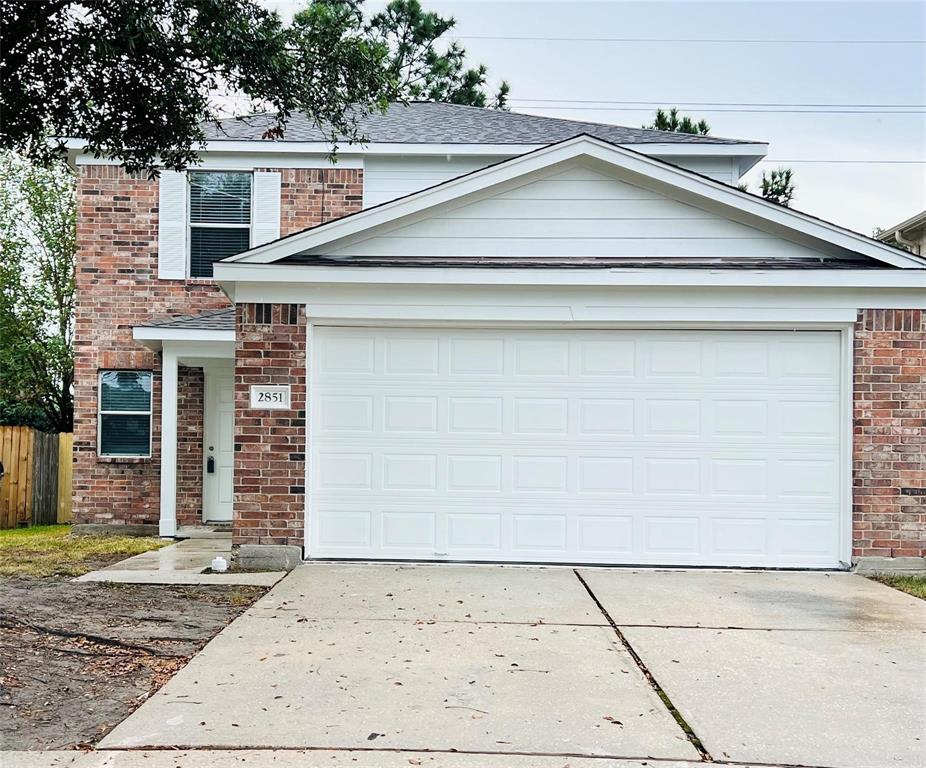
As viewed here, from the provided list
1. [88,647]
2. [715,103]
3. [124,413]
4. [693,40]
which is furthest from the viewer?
[693,40]

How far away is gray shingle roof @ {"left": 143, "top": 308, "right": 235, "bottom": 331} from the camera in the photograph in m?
12.3

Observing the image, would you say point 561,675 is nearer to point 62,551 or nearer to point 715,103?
point 62,551

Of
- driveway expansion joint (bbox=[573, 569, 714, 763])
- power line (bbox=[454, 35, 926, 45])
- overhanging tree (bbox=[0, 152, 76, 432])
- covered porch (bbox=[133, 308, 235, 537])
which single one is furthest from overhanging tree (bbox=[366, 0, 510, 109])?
driveway expansion joint (bbox=[573, 569, 714, 763])

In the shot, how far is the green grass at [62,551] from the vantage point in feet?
32.2

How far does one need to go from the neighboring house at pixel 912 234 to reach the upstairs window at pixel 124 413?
1570cm

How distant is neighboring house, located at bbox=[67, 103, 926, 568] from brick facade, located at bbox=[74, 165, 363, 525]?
4291 mm

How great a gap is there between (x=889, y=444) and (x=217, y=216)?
31.5 feet

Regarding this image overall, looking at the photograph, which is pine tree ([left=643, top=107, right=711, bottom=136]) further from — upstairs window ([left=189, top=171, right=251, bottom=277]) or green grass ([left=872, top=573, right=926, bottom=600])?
green grass ([left=872, top=573, right=926, bottom=600])

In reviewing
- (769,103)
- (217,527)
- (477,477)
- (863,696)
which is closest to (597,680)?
(863,696)

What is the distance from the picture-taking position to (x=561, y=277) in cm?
932

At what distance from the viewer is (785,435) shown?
9.43 metres

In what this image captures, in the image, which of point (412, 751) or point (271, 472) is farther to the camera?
point (271, 472)

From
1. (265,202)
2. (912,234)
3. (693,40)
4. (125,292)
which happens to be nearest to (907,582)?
(265,202)

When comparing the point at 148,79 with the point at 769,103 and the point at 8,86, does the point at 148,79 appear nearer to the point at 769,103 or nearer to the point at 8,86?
the point at 8,86
